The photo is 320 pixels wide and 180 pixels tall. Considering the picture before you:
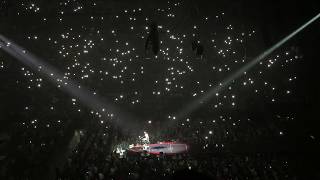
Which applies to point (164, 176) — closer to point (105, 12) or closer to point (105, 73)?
point (105, 73)

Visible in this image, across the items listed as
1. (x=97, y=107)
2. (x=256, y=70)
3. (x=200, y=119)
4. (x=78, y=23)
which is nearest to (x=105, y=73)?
(x=97, y=107)

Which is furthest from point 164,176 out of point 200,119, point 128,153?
point 200,119

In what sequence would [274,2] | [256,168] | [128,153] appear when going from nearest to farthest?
[256,168], [128,153], [274,2]

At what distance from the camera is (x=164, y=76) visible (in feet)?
77.7

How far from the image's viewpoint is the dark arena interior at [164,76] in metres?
16.0

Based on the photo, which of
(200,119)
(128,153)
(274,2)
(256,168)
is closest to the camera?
(256,168)

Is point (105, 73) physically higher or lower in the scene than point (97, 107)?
higher

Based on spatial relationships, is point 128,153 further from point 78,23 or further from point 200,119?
point 78,23

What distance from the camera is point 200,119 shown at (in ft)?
70.1

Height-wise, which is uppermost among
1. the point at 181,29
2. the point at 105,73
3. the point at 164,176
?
the point at 181,29

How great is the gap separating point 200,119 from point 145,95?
4794mm

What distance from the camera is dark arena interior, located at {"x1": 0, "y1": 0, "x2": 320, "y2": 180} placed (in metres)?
16.0

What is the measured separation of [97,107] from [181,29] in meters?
9.44

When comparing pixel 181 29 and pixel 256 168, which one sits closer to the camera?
pixel 256 168
